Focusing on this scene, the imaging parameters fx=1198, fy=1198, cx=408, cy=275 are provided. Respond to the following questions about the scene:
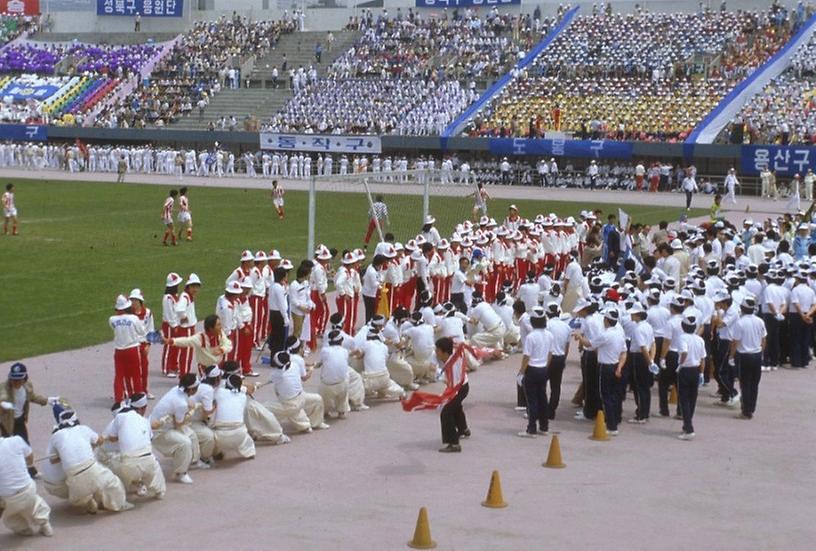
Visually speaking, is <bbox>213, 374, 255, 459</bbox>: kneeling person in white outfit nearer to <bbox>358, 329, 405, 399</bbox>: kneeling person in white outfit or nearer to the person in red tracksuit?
<bbox>358, 329, 405, 399</bbox>: kneeling person in white outfit

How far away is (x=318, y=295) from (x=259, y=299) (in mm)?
1115

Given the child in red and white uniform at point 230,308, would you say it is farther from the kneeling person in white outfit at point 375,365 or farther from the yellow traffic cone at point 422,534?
the yellow traffic cone at point 422,534

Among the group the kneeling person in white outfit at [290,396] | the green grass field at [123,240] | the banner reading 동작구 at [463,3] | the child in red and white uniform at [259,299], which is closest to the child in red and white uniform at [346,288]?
the child in red and white uniform at [259,299]

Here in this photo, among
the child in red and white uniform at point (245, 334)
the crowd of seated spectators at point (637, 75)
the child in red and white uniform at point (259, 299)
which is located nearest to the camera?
the child in red and white uniform at point (245, 334)

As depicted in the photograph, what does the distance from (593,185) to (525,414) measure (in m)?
37.8

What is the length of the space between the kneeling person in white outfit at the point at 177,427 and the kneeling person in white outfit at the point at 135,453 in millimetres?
571

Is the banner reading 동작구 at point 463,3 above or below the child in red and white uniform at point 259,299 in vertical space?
above

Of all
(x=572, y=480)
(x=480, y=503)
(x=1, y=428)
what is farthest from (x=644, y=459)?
(x=1, y=428)

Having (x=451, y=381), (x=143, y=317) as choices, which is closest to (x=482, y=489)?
(x=451, y=381)

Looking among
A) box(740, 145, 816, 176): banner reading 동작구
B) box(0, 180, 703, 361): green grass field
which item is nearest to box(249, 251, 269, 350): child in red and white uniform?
box(0, 180, 703, 361): green grass field

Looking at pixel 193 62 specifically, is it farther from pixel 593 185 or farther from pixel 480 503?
pixel 480 503

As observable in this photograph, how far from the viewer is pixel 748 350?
15055 millimetres

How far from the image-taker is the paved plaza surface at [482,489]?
1055 centimetres

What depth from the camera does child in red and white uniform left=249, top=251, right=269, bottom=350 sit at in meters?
18.3
